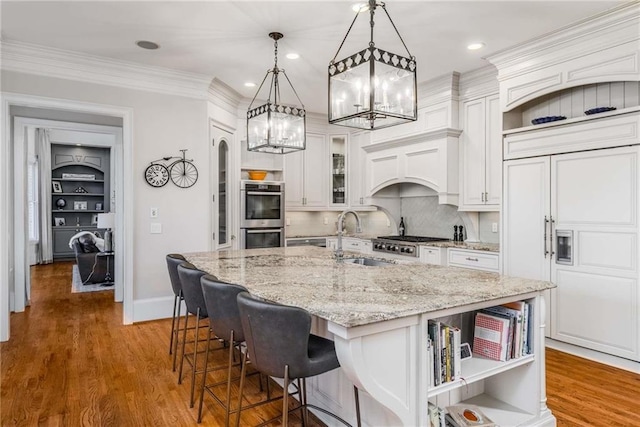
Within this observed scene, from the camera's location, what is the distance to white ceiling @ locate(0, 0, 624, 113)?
2.95m

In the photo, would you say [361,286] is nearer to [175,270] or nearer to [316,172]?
[175,270]

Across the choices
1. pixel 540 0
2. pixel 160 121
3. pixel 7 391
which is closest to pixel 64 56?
pixel 160 121

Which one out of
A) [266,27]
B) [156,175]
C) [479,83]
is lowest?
[156,175]

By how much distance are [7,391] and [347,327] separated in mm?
2647

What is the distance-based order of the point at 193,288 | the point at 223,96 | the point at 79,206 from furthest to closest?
the point at 79,206, the point at 223,96, the point at 193,288

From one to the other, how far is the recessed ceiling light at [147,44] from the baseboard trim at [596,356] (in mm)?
4444

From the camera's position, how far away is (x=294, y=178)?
6020 millimetres

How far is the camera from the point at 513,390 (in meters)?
2.30

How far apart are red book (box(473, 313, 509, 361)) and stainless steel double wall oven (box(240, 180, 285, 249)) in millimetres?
3694

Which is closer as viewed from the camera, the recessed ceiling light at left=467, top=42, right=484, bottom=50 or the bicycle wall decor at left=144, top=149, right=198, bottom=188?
the recessed ceiling light at left=467, top=42, right=484, bottom=50

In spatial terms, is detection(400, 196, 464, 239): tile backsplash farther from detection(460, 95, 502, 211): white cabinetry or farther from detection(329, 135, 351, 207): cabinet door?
detection(329, 135, 351, 207): cabinet door

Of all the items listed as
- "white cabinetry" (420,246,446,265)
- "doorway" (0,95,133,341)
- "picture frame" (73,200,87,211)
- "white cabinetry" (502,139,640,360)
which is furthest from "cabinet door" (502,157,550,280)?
"picture frame" (73,200,87,211)

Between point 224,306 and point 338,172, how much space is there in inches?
173

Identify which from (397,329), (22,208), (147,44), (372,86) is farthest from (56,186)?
(397,329)
